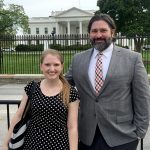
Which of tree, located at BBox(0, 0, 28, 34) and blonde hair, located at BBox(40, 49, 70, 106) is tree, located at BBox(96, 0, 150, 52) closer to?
tree, located at BBox(0, 0, 28, 34)

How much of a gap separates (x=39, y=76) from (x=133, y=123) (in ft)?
43.5

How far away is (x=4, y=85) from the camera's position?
55.1ft

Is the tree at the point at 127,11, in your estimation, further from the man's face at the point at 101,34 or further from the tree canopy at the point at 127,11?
the man's face at the point at 101,34

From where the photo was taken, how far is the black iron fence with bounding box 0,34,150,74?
57.6 feet

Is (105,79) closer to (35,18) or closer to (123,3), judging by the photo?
(123,3)

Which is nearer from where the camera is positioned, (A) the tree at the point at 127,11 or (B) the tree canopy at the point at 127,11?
(A) the tree at the point at 127,11

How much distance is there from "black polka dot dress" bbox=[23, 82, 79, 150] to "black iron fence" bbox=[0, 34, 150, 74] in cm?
1371

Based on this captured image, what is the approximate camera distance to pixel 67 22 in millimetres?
112438

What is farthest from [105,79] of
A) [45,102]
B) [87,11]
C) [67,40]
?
[87,11]

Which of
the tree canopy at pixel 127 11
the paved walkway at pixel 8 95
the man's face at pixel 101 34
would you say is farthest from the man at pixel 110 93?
the tree canopy at pixel 127 11

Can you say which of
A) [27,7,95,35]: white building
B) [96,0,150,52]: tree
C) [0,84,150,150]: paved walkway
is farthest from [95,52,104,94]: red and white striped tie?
[27,7,95,35]: white building

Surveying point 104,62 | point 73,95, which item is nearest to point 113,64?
point 104,62

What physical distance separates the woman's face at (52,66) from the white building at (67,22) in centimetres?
10252

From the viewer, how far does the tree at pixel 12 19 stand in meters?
49.3
